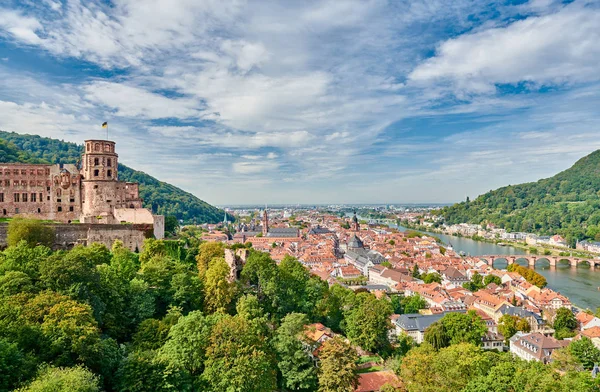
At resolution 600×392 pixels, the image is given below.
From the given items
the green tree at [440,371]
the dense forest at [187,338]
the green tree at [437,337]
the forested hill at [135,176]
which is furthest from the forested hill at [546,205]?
the green tree at [440,371]

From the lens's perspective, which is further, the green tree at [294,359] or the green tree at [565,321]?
the green tree at [565,321]

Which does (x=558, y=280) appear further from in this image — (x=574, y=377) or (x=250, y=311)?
(x=250, y=311)

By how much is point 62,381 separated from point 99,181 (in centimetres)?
1983

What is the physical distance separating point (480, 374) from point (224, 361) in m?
11.7

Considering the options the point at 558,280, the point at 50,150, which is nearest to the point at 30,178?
the point at 558,280

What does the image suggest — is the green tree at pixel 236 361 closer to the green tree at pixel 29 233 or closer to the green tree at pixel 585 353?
the green tree at pixel 29 233

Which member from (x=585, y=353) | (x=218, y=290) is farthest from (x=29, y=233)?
(x=585, y=353)

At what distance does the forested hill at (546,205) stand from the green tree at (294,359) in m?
104

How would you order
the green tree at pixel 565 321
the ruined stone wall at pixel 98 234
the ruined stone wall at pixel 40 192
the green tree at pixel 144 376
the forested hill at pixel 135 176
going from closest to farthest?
the green tree at pixel 144 376, the ruined stone wall at pixel 98 234, the ruined stone wall at pixel 40 192, the green tree at pixel 565 321, the forested hill at pixel 135 176

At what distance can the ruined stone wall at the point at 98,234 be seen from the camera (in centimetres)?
2573

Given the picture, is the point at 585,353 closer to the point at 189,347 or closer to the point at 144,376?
the point at 189,347

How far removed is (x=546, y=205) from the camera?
14862cm

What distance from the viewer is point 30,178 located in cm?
2873

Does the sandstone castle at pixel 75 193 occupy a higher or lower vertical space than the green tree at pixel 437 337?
higher
